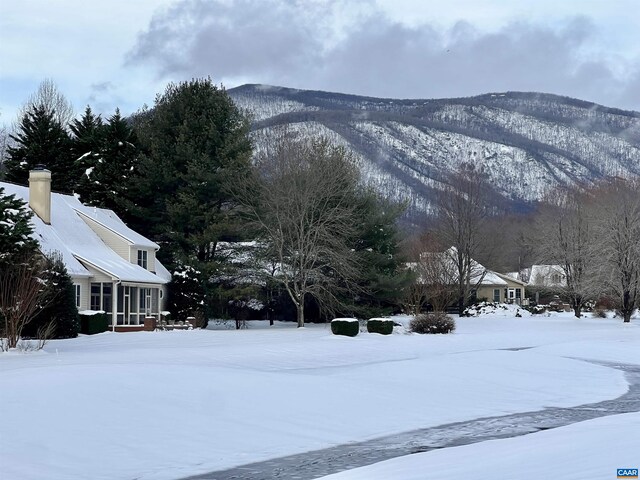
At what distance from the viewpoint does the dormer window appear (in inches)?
1976

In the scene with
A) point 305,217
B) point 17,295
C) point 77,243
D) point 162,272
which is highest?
point 305,217

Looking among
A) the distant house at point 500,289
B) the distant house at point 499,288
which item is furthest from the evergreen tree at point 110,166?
the distant house at point 500,289

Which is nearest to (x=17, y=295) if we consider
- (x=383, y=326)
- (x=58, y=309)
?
(x=58, y=309)

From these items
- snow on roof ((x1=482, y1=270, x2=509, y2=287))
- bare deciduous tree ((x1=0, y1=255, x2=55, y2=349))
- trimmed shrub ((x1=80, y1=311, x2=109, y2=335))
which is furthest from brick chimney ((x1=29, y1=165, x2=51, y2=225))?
snow on roof ((x1=482, y1=270, x2=509, y2=287))

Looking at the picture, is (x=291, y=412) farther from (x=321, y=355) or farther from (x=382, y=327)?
(x=382, y=327)

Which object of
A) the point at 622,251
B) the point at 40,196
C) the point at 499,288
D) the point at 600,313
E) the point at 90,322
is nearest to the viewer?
the point at 90,322

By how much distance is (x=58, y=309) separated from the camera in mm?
36844

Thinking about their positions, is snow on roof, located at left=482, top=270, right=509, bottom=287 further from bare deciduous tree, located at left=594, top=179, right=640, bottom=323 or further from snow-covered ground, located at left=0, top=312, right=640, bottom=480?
snow-covered ground, located at left=0, top=312, right=640, bottom=480

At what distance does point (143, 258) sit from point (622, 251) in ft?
105

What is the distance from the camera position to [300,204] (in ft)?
159

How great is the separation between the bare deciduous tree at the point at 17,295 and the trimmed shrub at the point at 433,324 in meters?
20.7

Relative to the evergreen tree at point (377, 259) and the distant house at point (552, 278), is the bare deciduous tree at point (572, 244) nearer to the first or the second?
the distant house at point (552, 278)

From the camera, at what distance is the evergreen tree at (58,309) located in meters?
36.2

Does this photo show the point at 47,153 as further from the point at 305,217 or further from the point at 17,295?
the point at 17,295
